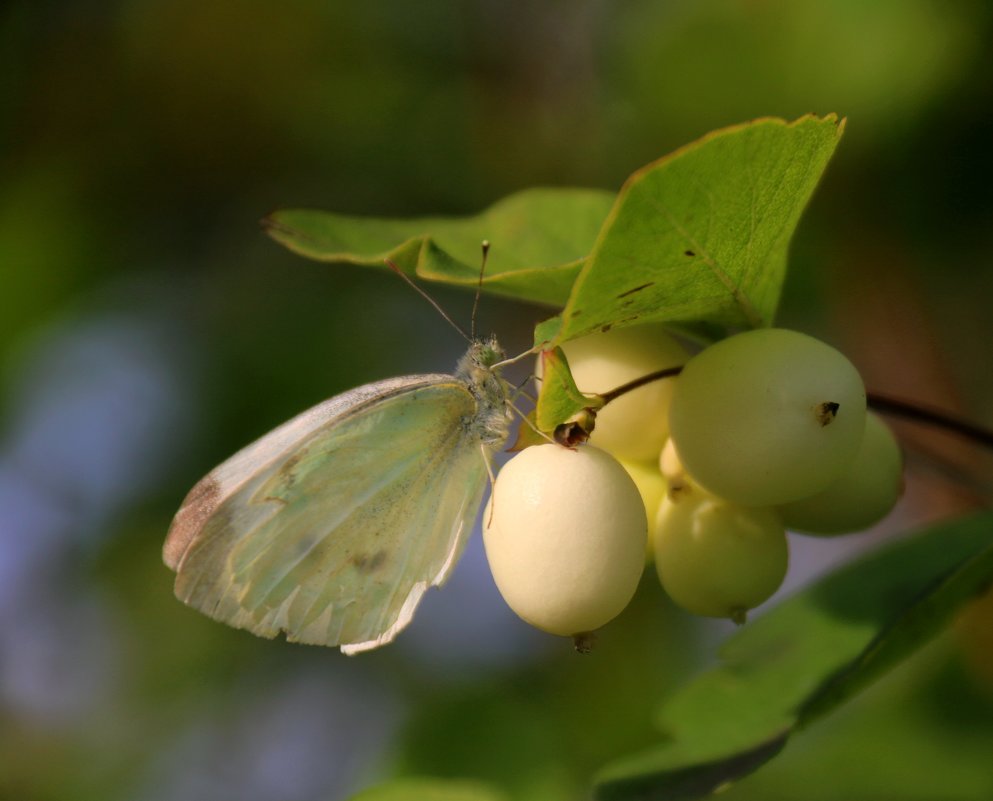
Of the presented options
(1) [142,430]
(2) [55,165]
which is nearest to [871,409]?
(1) [142,430]

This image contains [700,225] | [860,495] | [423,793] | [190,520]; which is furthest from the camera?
[423,793]

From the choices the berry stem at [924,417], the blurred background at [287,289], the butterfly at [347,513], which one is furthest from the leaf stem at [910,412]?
the blurred background at [287,289]

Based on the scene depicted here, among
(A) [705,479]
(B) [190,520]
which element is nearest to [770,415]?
(A) [705,479]

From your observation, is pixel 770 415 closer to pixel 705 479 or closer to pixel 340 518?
pixel 705 479

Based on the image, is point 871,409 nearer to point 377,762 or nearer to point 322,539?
point 322,539

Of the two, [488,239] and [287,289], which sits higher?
[488,239]

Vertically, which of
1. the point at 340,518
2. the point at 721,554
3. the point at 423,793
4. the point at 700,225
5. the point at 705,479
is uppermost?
the point at 700,225
